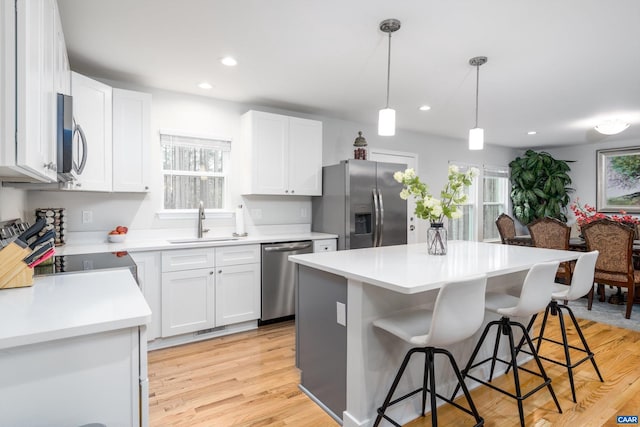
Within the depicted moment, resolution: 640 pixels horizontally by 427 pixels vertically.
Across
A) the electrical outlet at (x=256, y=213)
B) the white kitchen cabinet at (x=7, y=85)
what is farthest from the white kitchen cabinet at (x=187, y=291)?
the white kitchen cabinet at (x=7, y=85)

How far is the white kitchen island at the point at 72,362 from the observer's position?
100 centimetres

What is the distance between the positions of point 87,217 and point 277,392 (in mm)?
2300

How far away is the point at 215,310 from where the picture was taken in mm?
3279

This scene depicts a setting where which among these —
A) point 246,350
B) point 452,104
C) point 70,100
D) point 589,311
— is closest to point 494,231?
point 589,311

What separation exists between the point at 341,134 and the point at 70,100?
11.5 feet

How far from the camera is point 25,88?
107 centimetres

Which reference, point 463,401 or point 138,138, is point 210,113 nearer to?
point 138,138

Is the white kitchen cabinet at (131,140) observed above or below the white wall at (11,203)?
above

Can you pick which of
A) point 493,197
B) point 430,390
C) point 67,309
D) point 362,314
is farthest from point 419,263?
point 493,197

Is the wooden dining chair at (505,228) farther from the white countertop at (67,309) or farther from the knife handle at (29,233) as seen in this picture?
the knife handle at (29,233)

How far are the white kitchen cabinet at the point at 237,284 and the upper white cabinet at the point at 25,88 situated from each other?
6.68 ft

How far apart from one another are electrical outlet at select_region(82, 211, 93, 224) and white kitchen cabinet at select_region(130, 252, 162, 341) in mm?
714

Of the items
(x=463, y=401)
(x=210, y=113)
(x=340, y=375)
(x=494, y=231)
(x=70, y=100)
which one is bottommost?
Answer: (x=463, y=401)

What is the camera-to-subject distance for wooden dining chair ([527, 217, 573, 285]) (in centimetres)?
434
